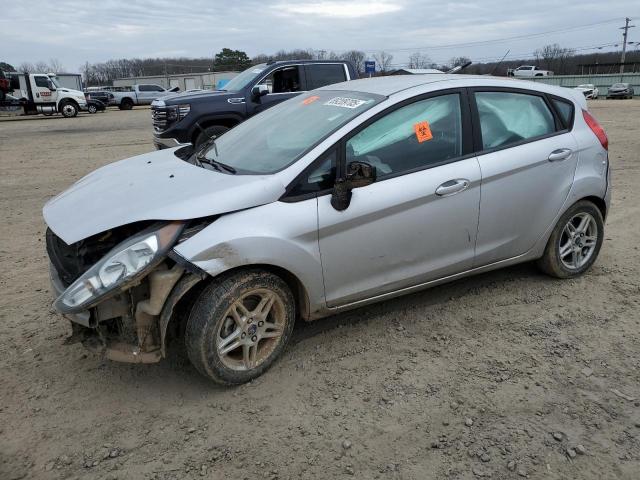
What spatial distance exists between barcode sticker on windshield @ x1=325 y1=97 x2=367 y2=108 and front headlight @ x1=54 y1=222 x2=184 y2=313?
1.49 metres

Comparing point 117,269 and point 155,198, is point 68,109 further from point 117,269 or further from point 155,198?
point 117,269

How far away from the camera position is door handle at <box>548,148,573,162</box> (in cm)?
395

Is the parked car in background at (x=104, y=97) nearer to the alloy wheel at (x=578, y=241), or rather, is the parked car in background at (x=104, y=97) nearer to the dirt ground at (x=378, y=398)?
the dirt ground at (x=378, y=398)

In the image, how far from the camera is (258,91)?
9414mm

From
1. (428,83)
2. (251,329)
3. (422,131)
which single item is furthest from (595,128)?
(251,329)

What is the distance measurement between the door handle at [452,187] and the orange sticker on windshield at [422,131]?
1.10 feet

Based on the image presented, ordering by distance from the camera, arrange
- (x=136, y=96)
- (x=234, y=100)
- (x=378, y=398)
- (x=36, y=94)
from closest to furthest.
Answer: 1. (x=378, y=398)
2. (x=234, y=100)
3. (x=36, y=94)
4. (x=136, y=96)

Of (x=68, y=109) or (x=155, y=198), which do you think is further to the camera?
(x=68, y=109)

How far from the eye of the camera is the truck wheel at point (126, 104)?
38125 millimetres

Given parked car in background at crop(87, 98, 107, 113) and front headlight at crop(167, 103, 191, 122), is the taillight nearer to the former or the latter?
front headlight at crop(167, 103, 191, 122)

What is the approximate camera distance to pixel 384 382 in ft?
10.3

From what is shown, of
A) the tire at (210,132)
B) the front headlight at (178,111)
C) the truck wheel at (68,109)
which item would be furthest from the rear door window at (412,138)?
the truck wheel at (68,109)

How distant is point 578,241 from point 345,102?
2.29 m

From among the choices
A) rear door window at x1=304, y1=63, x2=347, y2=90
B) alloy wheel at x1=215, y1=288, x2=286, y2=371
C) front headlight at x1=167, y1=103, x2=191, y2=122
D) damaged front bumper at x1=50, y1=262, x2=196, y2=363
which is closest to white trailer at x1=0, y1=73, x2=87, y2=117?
front headlight at x1=167, y1=103, x2=191, y2=122
